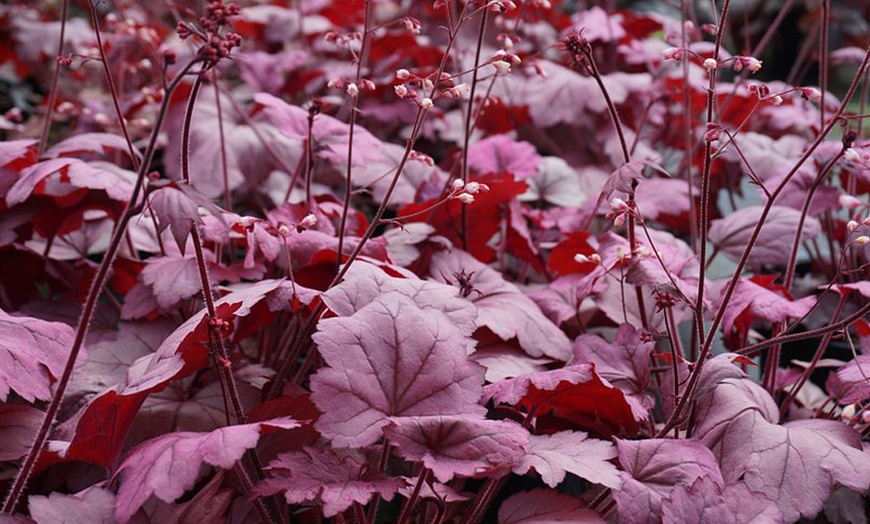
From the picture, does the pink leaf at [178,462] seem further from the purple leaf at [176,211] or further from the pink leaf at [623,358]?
the pink leaf at [623,358]

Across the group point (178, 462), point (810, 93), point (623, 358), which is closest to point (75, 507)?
point (178, 462)

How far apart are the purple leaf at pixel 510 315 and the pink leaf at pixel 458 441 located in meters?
0.35

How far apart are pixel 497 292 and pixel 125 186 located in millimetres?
647

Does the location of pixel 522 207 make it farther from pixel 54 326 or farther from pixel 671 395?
pixel 54 326

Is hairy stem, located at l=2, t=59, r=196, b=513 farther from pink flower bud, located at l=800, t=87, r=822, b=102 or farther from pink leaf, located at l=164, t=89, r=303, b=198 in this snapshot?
pink leaf, located at l=164, t=89, r=303, b=198

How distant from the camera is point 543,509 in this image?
1.03 m

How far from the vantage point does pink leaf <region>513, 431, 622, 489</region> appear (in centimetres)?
Answer: 99

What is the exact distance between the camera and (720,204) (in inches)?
92.9

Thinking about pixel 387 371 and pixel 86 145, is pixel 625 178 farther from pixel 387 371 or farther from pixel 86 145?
pixel 86 145

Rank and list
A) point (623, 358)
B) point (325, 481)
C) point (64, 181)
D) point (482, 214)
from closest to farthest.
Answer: point (325, 481) → point (623, 358) → point (64, 181) → point (482, 214)

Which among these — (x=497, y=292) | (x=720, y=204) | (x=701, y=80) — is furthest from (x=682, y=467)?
(x=701, y=80)

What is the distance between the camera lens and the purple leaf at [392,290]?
1.13 meters

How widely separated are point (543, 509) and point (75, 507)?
53 cm

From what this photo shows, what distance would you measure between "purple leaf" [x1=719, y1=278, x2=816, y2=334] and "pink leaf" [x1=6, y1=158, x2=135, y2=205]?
0.98 m
